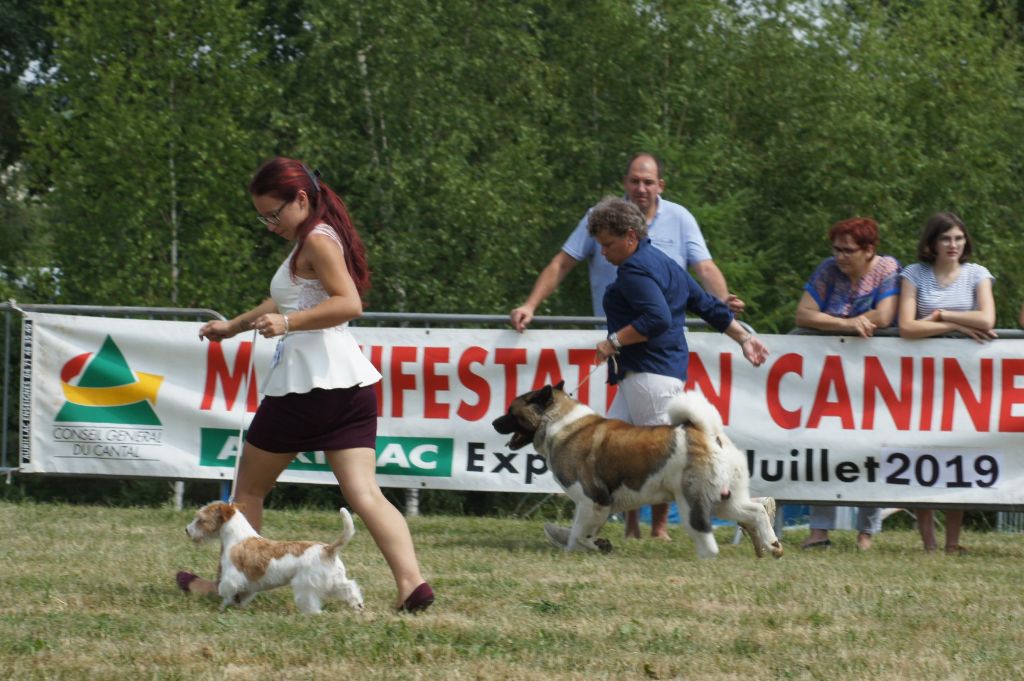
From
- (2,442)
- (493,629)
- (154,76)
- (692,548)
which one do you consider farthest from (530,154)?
(493,629)

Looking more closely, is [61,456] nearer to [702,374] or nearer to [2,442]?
[2,442]

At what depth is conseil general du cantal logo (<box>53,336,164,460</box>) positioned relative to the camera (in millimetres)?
10164

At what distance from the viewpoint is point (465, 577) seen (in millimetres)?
7078

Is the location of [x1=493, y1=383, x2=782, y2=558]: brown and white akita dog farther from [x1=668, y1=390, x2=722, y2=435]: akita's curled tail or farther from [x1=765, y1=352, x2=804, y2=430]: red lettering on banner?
[x1=765, y1=352, x2=804, y2=430]: red lettering on banner

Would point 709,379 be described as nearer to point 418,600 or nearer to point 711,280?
point 711,280

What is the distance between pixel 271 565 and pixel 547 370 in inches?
163

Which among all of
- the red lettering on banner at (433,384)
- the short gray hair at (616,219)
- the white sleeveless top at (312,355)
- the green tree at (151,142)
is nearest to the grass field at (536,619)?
the white sleeveless top at (312,355)

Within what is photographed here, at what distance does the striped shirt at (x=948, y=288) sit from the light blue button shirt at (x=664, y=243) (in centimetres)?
130

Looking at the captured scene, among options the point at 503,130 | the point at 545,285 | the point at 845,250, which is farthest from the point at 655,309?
the point at 503,130

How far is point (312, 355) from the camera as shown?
573 cm

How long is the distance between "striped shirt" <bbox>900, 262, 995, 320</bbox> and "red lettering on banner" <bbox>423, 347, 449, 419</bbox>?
9.80 ft

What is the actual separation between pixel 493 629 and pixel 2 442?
6.21m

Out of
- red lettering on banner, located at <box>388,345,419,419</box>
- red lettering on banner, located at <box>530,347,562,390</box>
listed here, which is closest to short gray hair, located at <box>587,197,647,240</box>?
red lettering on banner, located at <box>530,347,562,390</box>

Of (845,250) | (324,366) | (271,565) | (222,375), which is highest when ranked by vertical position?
(845,250)
